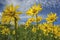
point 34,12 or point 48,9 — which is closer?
point 34,12

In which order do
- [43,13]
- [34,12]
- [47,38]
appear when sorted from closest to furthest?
[34,12], [47,38], [43,13]

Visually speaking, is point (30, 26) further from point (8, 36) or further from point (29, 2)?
point (29, 2)

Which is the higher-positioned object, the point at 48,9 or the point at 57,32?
the point at 48,9

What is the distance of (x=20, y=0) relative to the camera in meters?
1.36

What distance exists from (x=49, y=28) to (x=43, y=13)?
1.66ft

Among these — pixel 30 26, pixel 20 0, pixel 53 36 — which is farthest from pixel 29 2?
pixel 53 36

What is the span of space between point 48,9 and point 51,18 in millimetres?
495

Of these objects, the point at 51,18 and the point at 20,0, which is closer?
the point at 51,18

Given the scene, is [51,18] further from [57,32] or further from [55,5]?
[55,5]

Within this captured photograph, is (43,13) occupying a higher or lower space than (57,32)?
higher

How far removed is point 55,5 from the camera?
1354 mm

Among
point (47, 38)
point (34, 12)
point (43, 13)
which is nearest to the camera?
point (34, 12)

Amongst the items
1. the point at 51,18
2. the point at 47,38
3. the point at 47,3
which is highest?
the point at 47,3

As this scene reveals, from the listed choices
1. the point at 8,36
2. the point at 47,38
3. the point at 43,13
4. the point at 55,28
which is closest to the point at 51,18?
the point at 55,28
